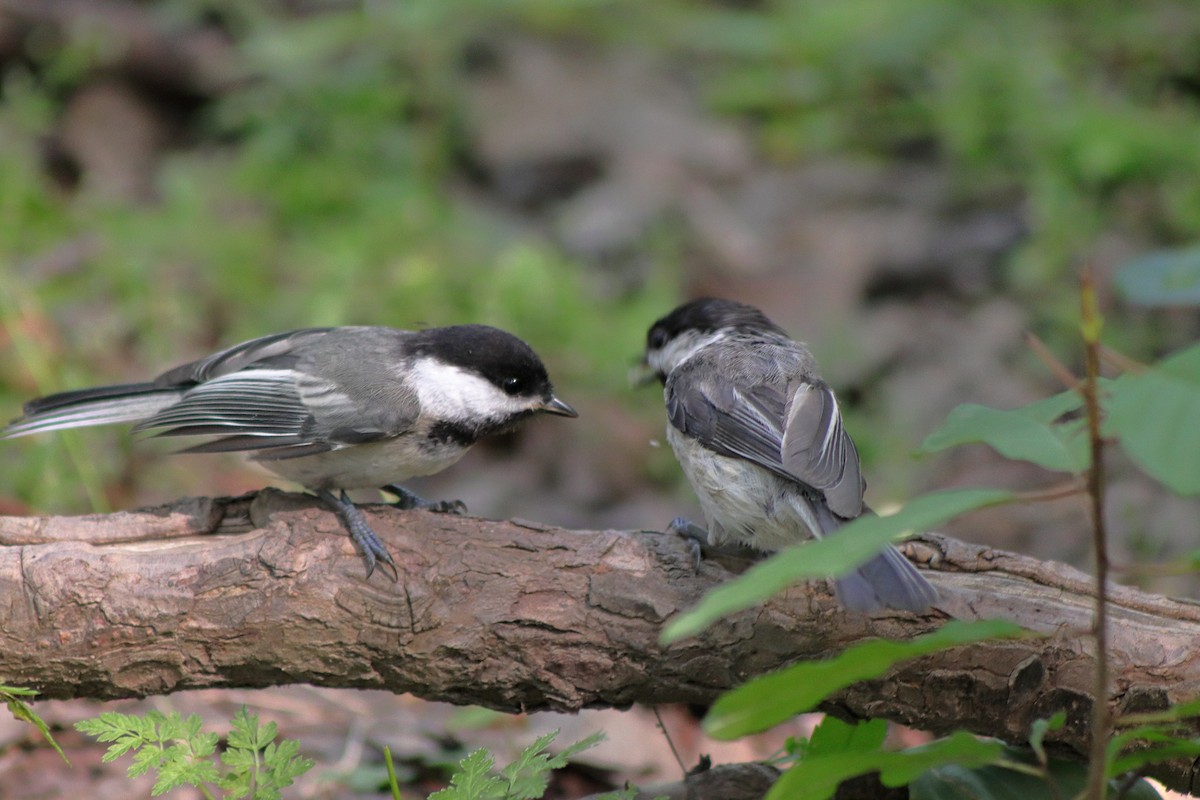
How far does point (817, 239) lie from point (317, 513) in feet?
13.9

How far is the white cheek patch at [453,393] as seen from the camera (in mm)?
3016

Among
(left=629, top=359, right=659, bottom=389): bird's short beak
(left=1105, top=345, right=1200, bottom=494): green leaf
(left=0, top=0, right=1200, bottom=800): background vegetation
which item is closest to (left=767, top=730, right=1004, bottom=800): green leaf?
(left=1105, top=345, right=1200, bottom=494): green leaf

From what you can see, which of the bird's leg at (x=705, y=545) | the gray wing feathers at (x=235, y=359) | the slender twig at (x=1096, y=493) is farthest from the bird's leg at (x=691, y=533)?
the gray wing feathers at (x=235, y=359)

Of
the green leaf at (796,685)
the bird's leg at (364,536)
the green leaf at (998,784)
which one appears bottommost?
the green leaf at (998,784)

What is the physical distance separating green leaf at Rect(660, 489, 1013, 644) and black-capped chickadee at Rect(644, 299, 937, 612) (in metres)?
0.72

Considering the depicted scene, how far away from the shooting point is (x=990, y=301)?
573 cm

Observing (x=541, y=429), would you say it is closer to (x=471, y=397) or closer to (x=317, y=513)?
(x=471, y=397)

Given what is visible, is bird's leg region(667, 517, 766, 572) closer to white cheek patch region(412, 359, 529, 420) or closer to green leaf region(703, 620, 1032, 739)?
white cheek patch region(412, 359, 529, 420)

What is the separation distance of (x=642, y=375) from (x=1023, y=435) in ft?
6.83

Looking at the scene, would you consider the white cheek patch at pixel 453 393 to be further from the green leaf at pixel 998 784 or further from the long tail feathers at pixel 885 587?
the green leaf at pixel 998 784

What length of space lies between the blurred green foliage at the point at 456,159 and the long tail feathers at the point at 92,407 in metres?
0.92

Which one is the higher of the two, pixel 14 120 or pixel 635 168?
pixel 14 120

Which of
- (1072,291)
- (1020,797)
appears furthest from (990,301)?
(1020,797)

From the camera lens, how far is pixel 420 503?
3.16m
